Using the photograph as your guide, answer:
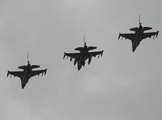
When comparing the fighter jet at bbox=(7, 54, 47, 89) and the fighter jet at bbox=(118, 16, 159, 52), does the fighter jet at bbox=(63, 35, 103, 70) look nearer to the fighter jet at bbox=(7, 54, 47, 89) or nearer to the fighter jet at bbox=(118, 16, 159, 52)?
the fighter jet at bbox=(7, 54, 47, 89)

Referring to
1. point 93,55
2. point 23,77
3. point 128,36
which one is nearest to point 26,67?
point 23,77

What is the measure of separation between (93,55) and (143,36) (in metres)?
15.8

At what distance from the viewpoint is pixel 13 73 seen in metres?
122

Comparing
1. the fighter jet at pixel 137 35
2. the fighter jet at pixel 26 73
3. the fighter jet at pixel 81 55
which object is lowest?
the fighter jet at pixel 26 73

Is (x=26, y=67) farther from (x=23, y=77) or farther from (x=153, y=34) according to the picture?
(x=153, y=34)

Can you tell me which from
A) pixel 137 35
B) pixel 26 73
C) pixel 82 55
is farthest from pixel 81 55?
pixel 137 35

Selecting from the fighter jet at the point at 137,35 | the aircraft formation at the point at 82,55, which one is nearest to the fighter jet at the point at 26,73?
the aircraft formation at the point at 82,55

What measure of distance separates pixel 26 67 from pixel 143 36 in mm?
34708

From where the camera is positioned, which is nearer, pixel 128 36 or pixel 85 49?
pixel 85 49

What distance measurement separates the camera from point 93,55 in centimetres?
12606

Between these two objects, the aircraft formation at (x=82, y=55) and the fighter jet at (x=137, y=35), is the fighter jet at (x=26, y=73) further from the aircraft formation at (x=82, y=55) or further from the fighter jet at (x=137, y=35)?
the fighter jet at (x=137, y=35)

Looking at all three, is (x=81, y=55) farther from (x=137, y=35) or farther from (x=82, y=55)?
(x=137, y=35)

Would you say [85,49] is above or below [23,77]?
above

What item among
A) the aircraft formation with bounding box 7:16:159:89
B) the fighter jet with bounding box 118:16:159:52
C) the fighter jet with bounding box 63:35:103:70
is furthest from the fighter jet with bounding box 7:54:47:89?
the fighter jet with bounding box 118:16:159:52
